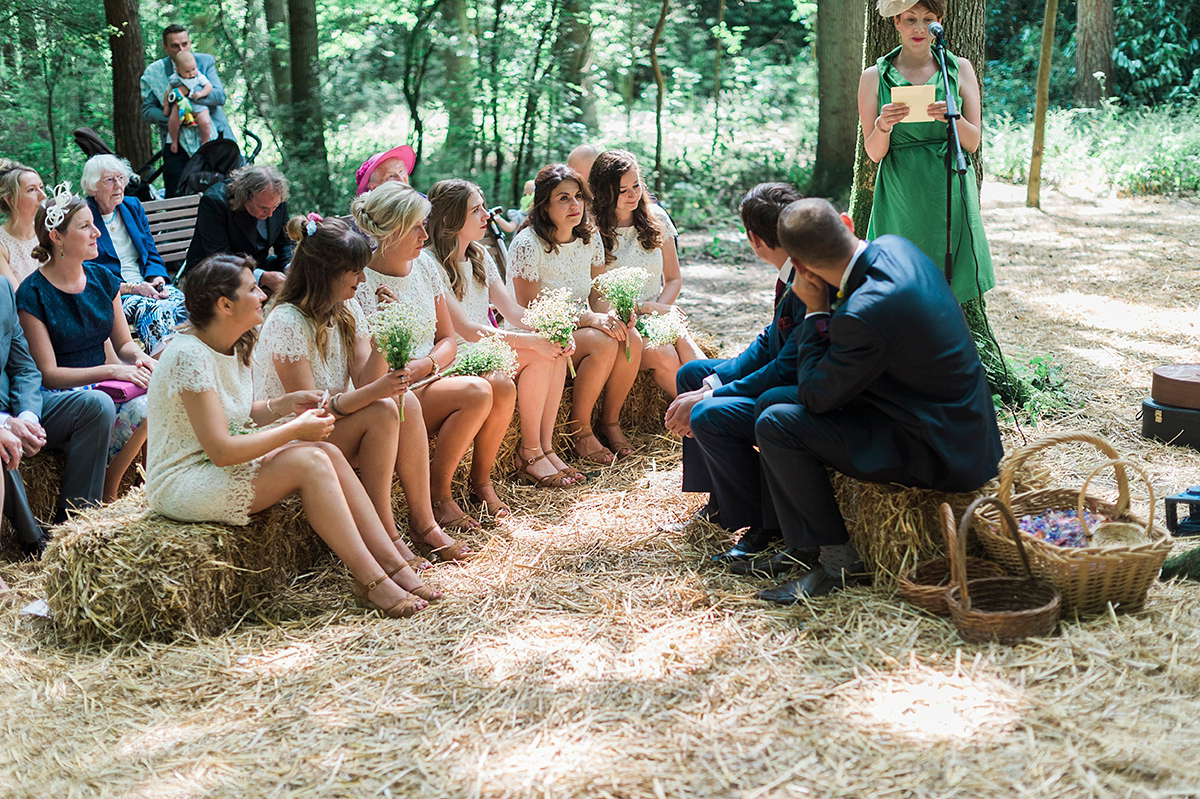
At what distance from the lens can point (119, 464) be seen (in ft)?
15.3

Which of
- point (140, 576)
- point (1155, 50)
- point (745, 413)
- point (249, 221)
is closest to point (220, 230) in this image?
point (249, 221)

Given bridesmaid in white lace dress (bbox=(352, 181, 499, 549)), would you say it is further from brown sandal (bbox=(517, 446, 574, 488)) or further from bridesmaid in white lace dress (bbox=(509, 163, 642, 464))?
bridesmaid in white lace dress (bbox=(509, 163, 642, 464))

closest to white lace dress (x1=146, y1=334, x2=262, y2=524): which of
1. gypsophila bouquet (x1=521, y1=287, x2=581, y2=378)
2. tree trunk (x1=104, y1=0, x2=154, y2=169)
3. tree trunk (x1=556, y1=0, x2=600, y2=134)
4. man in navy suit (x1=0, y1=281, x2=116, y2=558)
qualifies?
man in navy suit (x1=0, y1=281, x2=116, y2=558)

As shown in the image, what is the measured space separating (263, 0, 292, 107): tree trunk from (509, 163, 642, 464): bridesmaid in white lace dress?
341 inches

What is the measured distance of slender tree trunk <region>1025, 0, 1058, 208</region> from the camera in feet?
31.6

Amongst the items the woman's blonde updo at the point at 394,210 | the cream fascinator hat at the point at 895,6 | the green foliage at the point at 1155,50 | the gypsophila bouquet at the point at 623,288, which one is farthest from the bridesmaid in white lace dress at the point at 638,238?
the green foliage at the point at 1155,50

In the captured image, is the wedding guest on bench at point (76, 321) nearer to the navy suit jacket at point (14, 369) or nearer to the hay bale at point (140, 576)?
the navy suit jacket at point (14, 369)

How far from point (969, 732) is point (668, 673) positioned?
2.97 ft

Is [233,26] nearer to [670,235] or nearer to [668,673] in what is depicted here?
[670,235]

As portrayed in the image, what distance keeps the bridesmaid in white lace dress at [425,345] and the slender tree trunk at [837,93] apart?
7518 mm

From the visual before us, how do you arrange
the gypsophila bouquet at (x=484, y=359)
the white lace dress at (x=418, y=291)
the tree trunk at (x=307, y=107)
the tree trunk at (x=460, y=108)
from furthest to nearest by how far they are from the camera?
the tree trunk at (x=460, y=108) → the tree trunk at (x=307, y=107) → the gypsophila bouquet at (x=484, y=359) → the white lace dress at (x=418, y=291)

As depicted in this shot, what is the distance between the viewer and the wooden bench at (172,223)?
6.70 m

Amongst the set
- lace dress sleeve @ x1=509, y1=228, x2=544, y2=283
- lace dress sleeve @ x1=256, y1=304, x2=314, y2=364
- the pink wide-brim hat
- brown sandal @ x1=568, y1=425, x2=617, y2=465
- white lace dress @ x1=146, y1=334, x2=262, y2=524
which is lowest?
brown sandal @ x1=568, y1=425, x2=617, y2=465

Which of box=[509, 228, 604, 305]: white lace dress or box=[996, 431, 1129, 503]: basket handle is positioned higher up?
box=[509, 228, 604, 305]: white lace dress
